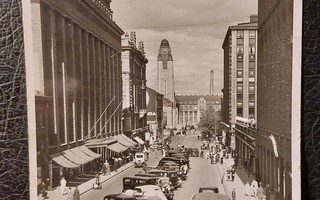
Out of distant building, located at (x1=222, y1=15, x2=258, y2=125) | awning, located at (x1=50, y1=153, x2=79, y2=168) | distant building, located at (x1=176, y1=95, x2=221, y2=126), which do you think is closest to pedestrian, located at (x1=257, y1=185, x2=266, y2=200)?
distant building, located at (x1=222, y1=15, x2=258, y2=125)

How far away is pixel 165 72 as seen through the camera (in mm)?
2973

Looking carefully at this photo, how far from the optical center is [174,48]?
9.61 feet

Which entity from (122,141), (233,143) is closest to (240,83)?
(233,143)

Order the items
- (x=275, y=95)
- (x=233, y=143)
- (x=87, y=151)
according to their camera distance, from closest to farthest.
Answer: (x=275, y=95)
(x=87, y=151)
(x=233, y=143)

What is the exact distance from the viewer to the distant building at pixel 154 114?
2875mm

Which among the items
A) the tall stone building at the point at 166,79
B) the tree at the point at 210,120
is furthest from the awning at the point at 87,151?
the tree at the point at 210,120

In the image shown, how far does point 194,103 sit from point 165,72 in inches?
16.1

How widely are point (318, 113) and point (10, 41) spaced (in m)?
2.35

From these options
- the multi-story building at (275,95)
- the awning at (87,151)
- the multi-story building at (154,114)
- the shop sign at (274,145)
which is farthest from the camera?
the multi-story building at (154,114)

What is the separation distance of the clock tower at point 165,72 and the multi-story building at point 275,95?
715mm

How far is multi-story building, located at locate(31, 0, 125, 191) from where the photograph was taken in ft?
8.64

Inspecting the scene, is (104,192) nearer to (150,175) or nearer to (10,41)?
(150,175)

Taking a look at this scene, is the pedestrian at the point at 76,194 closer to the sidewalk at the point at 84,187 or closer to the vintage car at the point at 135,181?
the sidewalk at the point at 84,187

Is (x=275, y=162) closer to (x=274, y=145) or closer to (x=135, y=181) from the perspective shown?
(x=274, y=145)
